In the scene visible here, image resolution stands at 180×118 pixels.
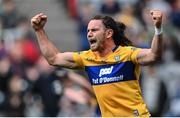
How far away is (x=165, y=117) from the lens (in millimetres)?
→ 13164

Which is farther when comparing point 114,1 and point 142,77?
point 114,1

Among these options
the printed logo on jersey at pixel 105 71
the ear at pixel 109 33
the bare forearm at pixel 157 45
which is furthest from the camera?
the ear at pixel 109 33

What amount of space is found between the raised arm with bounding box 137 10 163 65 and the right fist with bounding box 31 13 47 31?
1110 millimetres

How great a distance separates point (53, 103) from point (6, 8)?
3.57 m

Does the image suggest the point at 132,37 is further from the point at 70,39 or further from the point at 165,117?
the point at 70,39

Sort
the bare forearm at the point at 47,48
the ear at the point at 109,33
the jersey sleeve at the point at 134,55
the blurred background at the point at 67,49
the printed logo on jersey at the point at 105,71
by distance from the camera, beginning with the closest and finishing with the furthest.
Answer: the jersey sleeve at the point at 134,55
the printed logo on jersey at the point at 105,71
the ear at the point at 109,33
the bare forearm at the point at 47,48
the blurred background at the point at 67,49

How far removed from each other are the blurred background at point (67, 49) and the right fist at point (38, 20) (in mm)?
3524

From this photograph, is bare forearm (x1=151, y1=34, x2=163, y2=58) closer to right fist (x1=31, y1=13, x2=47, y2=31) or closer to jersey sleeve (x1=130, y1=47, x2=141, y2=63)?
jersey sleeve (x1=130, y1=47, x2=141, y2=63)

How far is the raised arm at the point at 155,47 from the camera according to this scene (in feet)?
26.9

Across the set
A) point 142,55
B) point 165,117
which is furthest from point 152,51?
point 165,117

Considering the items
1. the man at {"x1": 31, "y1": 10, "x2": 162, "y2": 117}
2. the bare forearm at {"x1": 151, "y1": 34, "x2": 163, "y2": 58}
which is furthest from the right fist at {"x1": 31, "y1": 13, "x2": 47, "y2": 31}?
the bare forearm at {"x1": 151, "y1": 34, "x2": 163, "y2": 58}

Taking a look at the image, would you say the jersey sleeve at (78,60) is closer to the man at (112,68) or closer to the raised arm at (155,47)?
the man at (112,68)

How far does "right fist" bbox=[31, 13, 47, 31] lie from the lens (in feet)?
29.3

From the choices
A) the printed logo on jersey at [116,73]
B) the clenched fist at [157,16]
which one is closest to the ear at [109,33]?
the printed logo on jersey at [116,73]
